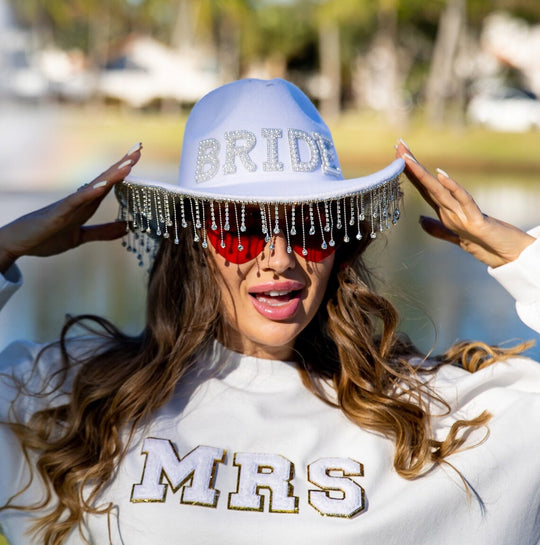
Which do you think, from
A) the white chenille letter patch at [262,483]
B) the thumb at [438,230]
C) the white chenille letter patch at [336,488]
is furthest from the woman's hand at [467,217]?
the white chenille letter patch at [262,483]

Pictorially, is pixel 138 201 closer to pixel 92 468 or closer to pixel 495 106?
pixel 92 468

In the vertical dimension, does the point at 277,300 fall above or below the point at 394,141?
below

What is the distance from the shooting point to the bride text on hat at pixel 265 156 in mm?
2271

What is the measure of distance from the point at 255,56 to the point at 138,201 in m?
44.3

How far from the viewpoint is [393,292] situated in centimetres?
283

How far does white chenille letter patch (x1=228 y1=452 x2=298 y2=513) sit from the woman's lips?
0.37 meters

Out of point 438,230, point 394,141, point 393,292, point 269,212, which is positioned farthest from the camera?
point 394,141

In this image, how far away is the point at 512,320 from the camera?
13.3 ft

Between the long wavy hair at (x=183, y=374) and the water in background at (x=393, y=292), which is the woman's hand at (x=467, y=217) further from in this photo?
the water in background at (x=393, y=292)

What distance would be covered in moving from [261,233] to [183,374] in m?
0.48

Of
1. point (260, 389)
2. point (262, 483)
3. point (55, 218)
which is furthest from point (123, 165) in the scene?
point (262, 483)

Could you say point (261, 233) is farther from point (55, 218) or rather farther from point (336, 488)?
point (336, 488)

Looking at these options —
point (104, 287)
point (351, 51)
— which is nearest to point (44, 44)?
point (351, 51)

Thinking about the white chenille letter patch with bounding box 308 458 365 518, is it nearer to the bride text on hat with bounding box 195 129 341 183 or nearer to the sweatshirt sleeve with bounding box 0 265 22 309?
the bride text on hat with bounding box 195 129 341 183
